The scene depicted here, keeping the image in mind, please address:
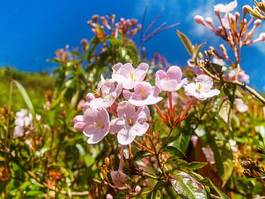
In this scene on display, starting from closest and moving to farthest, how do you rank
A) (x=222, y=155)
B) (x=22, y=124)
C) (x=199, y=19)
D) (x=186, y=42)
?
(x=186, y=42) < (x=199, y=19) < (x=222, y=155) < (x=22, y=124)

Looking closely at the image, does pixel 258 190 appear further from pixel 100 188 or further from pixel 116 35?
pixel 116 35

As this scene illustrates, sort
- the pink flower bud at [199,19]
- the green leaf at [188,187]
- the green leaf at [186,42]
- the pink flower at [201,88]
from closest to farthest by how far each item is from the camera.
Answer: the green leaf at [188,187], the pink flower at [201,88], the green leaf at [186,42], the pink flower bud at [199,19]

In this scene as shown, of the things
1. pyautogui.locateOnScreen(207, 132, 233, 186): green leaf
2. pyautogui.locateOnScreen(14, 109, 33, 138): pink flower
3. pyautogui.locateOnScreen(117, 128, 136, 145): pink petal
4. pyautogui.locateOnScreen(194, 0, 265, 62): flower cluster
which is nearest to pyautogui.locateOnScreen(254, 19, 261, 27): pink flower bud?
pyautogui.locateOnScreen(194, 0, 265, 62): flower cluster

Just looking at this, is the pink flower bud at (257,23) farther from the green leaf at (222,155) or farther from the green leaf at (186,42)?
the green leaf at (222,155)

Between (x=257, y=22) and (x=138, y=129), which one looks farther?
(x=257, y=22)

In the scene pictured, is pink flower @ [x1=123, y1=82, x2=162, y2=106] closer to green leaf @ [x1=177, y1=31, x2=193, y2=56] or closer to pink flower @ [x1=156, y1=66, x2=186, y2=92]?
pink flower @ [x1=156, y1=66, x2=186, y2=92]

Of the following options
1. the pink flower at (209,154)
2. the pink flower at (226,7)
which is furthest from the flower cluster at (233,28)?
the pink flower at (209,154)

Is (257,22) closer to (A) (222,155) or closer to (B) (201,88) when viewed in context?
(B) (201,88)

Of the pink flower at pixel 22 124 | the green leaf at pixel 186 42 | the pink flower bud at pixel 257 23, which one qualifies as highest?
the pink flower bud at pixel 257 23

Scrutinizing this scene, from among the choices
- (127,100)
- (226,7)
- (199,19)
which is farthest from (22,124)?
(127,100)
